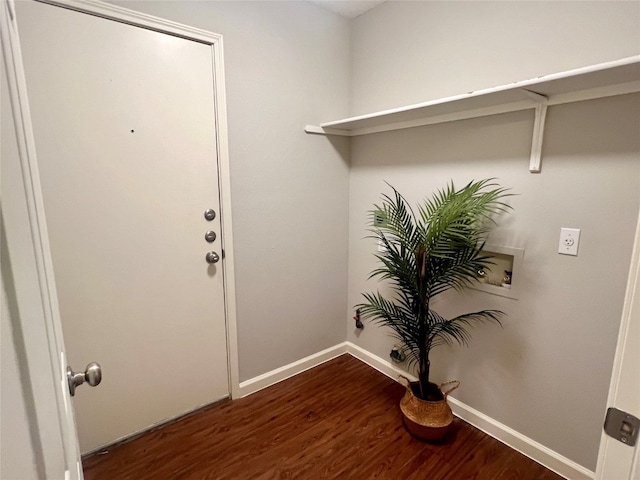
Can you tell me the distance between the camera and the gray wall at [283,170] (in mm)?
1843

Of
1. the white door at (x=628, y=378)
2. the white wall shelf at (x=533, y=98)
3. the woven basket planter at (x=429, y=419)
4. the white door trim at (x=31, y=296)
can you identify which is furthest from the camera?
the woven basket planter at (x=429, y=419)

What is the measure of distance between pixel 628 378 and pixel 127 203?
184 cm

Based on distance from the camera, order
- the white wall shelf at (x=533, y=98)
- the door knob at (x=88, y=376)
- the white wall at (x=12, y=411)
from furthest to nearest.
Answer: the white wall shelf at (x=533, y=98) < the door knob at (x=88, y=376) < the white wall at (x=12, y=411)

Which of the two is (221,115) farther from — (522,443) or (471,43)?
A: (522,443)

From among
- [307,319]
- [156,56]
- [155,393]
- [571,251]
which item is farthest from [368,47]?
[155,393]

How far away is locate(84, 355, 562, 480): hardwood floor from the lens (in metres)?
1.58

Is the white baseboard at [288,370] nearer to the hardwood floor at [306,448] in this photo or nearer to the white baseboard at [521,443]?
the hardwood floor at [306,448]

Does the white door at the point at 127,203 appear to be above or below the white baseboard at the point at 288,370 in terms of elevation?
above

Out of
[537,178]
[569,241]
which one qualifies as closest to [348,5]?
[537,178]

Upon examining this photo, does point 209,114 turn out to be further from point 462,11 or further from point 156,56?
point 462,11

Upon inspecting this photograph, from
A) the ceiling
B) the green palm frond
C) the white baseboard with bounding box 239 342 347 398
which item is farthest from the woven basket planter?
the ceiling

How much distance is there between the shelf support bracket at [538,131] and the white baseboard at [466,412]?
136 cm

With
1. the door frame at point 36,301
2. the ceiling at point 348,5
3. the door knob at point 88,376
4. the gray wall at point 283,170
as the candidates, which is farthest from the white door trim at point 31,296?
the ceiling at point 348,5

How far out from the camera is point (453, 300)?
6.22ft
